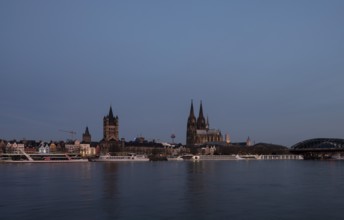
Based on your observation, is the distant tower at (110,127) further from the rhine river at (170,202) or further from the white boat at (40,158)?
the rhine river at (170,202)

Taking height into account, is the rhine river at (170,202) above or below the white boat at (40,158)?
below

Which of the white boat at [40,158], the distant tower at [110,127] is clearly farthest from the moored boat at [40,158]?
the distant tower at [110,127]

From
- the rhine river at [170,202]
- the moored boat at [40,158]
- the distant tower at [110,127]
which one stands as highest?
the distant tower at [110,127]

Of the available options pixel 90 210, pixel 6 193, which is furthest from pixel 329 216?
pixel 6 193

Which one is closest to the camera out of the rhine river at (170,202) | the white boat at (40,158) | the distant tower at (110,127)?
the rhine river at (170,202)

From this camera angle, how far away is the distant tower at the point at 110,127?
193 metres

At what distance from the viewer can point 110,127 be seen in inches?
7613

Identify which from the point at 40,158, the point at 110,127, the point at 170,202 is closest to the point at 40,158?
the point at 40,158

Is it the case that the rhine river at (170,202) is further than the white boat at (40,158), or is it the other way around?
the white boat at (40,158)

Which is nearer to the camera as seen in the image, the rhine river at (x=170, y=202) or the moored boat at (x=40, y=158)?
the rhine river at (x=170, y=202)

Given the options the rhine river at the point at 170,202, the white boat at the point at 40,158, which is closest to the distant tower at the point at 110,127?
the white boat at the point at 40,158

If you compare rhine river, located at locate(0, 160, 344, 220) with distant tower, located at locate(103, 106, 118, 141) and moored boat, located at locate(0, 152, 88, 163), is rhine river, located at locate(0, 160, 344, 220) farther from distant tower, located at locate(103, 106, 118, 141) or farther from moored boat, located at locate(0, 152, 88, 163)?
distant tower, located at locate(103, 106, 118, 141)

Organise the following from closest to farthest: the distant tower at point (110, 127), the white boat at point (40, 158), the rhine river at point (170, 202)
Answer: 1. the rhine river at point (170, 202)
2. the white boat at point (40, 158)
3. the distant tower at point (110, 127)

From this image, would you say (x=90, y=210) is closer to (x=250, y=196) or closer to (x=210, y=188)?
(x=250, y=196)
